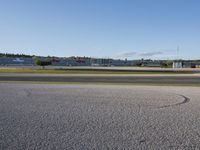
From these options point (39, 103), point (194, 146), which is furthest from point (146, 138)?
point (39, 103)

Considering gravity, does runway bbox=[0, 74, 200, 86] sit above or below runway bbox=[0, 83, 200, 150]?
above

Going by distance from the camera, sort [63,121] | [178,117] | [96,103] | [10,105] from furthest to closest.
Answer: [96,103]
[10,105]
[178,117]
[63,121]

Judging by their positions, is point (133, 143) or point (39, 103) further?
point (39, 103)

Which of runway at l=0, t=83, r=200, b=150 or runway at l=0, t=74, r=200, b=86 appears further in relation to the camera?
runway at l=0, t=74, r=200, b=86

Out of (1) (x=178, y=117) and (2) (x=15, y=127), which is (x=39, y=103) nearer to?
(2) (x=15, y=127)

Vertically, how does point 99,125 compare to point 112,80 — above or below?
below

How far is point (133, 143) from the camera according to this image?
5961mm

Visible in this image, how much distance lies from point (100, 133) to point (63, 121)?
168 cm

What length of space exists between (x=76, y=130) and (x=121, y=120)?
1724 millimetres

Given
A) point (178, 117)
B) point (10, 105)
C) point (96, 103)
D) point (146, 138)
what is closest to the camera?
point (146, 138)

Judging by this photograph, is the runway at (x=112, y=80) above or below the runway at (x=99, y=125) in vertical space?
above

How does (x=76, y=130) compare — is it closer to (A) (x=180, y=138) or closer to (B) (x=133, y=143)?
(B) (x=133, y=143)

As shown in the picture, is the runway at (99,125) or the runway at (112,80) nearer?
the runway at (99,125)

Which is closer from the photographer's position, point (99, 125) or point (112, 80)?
point (99, 125)
